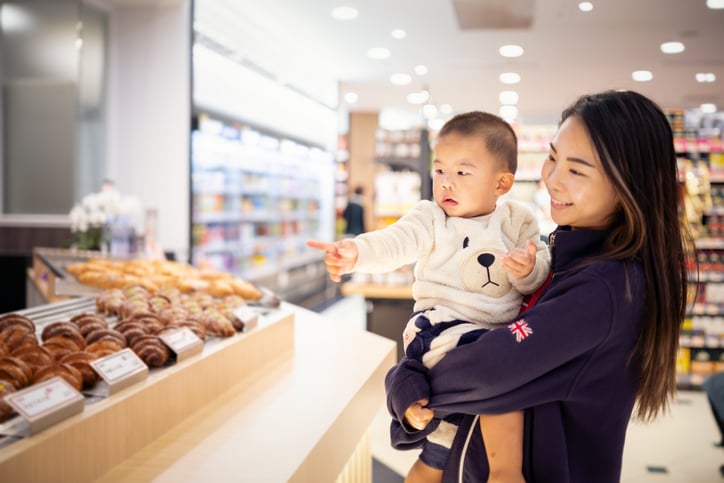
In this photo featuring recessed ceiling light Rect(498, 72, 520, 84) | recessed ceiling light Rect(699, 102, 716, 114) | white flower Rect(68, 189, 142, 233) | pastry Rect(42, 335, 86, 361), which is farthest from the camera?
recessed ceiling light Rect(699, 102, 716, 114)

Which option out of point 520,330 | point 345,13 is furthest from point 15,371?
point 345,13

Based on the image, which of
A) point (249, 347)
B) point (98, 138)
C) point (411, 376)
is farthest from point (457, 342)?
point (98, 138)

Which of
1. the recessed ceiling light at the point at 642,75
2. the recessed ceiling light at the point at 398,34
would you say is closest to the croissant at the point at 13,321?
the recessed ceiling light at the point at 398,34

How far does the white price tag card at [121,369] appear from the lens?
1670 mm

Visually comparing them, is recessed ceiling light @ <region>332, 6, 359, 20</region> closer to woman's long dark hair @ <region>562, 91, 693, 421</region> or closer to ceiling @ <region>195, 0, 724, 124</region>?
ceiling @ <region>195, 0, 724, 124</region>

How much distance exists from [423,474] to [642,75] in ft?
32.5

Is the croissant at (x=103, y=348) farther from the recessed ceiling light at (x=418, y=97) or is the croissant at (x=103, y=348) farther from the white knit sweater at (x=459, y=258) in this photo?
the recessed ceiling light at (x=418, y=97)

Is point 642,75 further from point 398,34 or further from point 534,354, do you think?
point 534,354

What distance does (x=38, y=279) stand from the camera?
4.59 metres

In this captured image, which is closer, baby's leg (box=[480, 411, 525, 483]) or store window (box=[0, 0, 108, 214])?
baby's leg (box=[480, 411, 525, 483])

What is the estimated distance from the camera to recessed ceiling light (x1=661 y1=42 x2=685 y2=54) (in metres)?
8.40

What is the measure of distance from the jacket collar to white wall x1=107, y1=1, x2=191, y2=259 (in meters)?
5.46

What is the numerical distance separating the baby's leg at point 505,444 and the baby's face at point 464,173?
1.68 feet

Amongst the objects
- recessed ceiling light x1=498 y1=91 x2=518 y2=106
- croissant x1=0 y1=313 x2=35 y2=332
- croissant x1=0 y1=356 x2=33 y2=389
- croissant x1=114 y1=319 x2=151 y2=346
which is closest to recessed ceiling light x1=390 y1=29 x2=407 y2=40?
recessed ceiling light x1=498 y1=91 x2=518 y2=106
